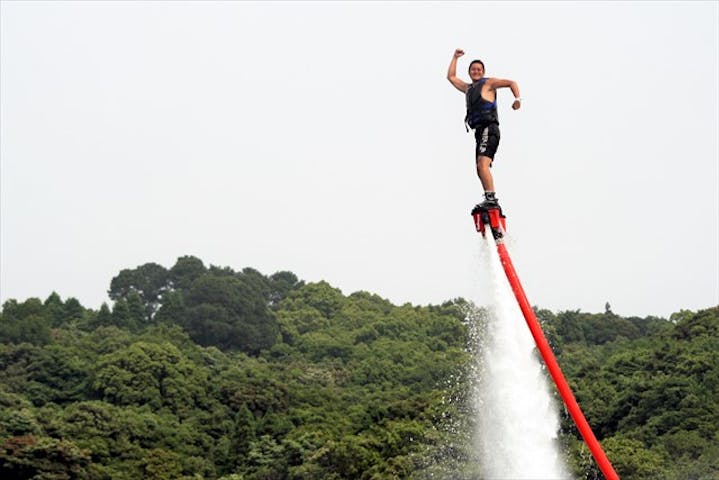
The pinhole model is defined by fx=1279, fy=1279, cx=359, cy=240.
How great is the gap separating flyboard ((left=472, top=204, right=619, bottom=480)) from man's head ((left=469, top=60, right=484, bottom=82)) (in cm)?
178

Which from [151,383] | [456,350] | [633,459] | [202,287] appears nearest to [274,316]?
[202,287]

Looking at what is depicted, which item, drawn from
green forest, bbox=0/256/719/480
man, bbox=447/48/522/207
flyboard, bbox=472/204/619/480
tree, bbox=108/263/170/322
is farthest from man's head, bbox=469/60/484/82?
tree, bbox=108/263/170/322

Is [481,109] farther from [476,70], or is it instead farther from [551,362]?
→ [551,362]

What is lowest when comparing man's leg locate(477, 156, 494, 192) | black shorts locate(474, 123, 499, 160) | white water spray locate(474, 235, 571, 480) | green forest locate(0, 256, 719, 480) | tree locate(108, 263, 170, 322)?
white water spray locate(474, 235, 571, 480)

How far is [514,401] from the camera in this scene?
61.7ft

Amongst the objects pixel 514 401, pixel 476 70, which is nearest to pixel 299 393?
pixel 514 401

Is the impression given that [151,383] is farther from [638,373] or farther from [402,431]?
[638,373]

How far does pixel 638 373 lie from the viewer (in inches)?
2921

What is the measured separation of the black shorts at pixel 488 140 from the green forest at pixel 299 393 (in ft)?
9.61

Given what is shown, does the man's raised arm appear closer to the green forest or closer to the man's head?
the man's head

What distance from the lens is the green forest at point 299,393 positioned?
63062 mm

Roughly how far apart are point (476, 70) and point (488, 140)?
1.03m

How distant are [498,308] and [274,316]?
12470 cm

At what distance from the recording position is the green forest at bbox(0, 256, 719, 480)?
207 ft
